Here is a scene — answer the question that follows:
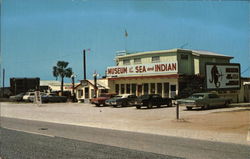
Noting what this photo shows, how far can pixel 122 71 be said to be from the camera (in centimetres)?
4253

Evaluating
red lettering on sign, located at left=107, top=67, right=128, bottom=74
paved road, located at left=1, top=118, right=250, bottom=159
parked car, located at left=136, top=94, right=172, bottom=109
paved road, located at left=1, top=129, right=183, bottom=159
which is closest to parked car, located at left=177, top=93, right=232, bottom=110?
parked car, located at left=136, top=94, right=172, bottom=109

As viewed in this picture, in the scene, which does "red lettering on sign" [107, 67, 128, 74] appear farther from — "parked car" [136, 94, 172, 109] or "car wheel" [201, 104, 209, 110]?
"car wheel" [201, 104, 209, 110]

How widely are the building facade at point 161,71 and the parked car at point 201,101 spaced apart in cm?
666

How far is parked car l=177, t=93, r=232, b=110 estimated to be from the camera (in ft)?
90.4

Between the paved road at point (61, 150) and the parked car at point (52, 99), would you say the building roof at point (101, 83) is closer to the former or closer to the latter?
the parked car at point (52, 99)

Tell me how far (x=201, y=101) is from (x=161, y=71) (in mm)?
10944

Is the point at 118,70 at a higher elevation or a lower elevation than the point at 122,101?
higher

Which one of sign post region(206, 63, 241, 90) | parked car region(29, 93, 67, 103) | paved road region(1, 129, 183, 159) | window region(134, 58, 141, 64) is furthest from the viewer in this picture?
parked car region(29, 93, 67, 103)

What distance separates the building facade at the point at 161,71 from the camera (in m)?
37.2

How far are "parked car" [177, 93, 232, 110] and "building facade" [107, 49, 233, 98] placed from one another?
21.9 ft

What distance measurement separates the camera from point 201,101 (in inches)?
1096

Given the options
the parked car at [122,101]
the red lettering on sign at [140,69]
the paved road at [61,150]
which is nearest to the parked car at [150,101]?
the parked car at [122,101]

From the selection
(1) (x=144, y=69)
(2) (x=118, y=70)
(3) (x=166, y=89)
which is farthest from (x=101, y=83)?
(3) (x=166, y=89)

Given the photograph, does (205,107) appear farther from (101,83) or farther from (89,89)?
(89,89)
